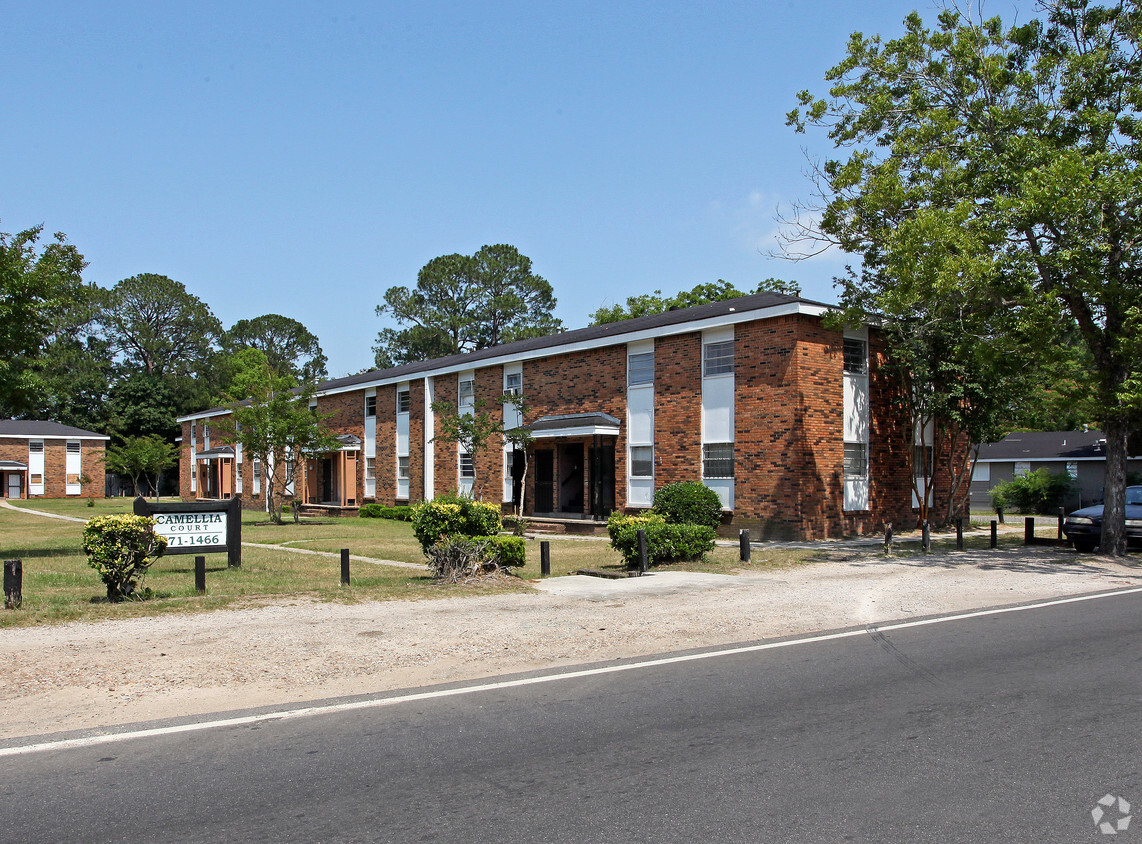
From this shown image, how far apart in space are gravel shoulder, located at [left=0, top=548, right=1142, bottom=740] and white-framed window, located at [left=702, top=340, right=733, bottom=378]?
1046 cm

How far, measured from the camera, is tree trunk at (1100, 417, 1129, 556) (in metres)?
20.1

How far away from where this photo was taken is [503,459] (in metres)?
34.1

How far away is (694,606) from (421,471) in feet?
88.2

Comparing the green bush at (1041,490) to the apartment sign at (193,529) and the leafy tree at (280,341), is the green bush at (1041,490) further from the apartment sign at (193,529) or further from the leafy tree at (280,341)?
the leafy tree at (280,341)

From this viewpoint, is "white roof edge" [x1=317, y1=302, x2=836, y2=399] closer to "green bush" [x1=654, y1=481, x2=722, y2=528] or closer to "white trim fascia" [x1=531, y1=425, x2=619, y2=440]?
"white trim fascia" [x1=531, y1=425, x2=619, y2=440]

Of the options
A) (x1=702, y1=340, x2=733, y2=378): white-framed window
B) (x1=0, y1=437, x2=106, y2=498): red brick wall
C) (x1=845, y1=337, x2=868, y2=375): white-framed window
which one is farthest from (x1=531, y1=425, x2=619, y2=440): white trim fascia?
(x1=0, y1=437, x2=106, y2=498): red brick wall

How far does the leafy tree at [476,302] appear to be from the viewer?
7844 centimetres

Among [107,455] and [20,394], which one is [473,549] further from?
[107,455]

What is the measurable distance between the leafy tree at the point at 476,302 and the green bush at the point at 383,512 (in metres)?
38.1

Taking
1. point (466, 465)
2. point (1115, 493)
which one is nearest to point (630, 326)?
point (466, 465)

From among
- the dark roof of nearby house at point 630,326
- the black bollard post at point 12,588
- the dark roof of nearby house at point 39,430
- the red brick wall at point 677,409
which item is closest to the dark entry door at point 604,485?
the red brick wall at point 677,409

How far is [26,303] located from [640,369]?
1673 centimetres

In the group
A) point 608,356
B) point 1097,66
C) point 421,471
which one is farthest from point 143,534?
point 421,471

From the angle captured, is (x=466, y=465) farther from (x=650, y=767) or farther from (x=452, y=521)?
(x=650, y=767)
